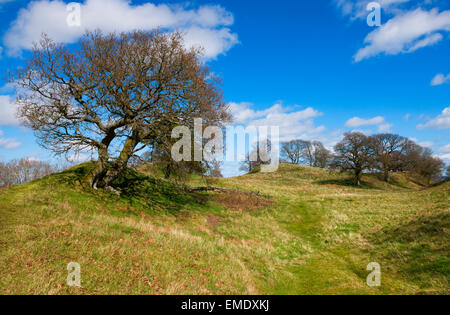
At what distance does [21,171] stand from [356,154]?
9120cm

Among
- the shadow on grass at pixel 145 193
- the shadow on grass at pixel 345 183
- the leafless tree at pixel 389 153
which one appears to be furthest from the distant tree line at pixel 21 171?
the leafless tree at pixel 389 153

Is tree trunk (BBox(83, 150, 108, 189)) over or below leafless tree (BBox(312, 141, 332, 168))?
below

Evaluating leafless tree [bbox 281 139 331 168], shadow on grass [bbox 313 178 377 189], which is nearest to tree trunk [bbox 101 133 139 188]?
shadow on grass [bbox 313 178 377 189]

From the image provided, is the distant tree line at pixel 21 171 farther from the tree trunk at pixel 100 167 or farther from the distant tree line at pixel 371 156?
the distant tree line at pixel 371 156

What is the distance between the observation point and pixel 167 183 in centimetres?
2547

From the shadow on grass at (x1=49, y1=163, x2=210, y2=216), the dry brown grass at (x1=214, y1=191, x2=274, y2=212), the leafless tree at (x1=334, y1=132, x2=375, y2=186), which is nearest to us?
the shadow on grass at (x1=49, y1=163, x2=210, y2=216)

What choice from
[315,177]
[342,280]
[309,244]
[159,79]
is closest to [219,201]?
[309,244]

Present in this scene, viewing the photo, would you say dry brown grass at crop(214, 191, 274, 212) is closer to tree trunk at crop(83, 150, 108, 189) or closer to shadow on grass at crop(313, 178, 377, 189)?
tree trunk at crop(83, 150, 108, 189)

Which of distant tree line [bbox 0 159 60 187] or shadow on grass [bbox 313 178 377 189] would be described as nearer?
shadow on grass [bbox 313 178 377 189]

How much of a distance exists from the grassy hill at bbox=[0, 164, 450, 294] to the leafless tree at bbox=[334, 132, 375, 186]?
111 feet

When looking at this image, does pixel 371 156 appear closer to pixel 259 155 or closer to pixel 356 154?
pixel 356 154

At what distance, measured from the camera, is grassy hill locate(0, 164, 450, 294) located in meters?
7.17

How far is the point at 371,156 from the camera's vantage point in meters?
50.9

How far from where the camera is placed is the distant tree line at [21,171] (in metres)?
61.4
